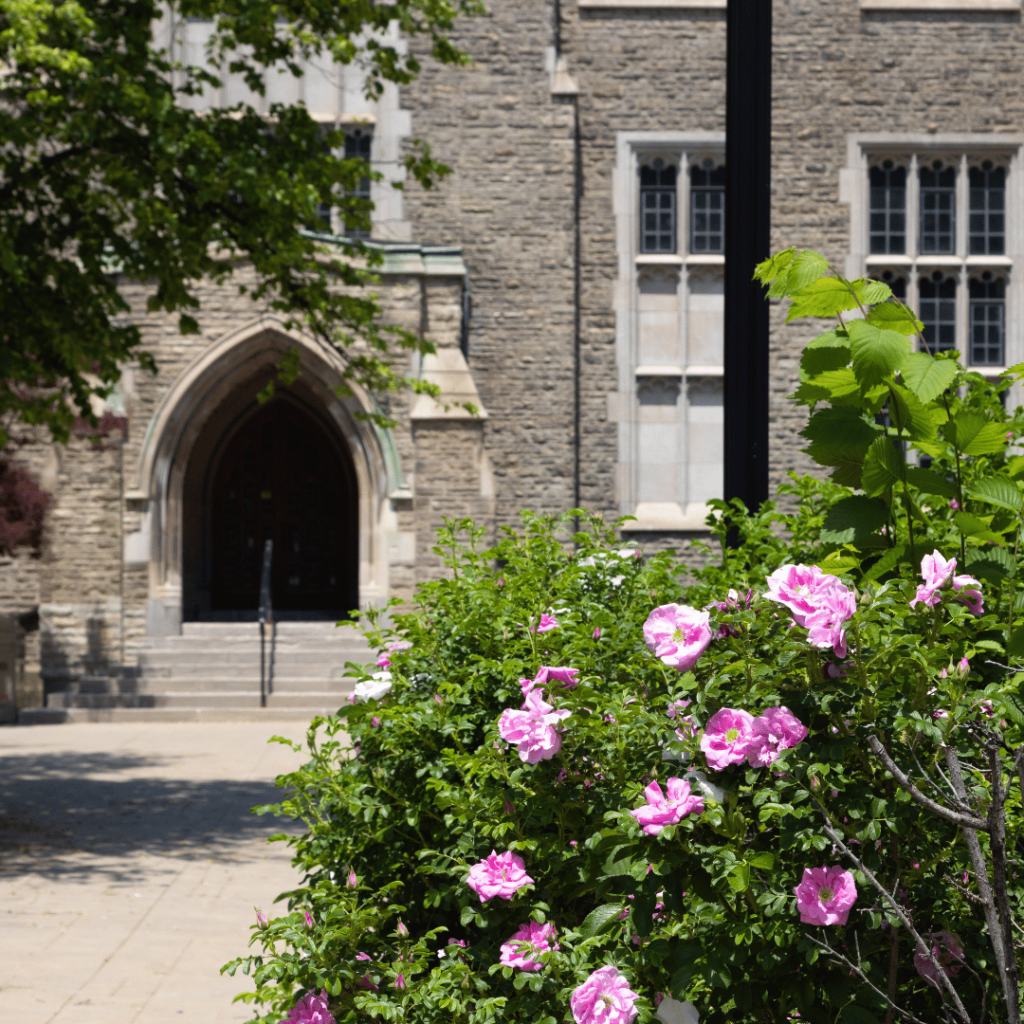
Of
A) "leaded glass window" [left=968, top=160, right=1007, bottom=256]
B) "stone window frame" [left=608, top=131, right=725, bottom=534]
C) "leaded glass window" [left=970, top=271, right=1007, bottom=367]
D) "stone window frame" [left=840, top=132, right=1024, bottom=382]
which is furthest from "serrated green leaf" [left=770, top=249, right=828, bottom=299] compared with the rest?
"leaded glass window" [left=968, top=160, right=1007, bottom=256]

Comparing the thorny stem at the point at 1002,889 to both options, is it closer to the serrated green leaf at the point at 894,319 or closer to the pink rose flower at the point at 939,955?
the pink rose flower at the point at 939,955

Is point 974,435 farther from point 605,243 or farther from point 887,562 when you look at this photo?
point 605,243

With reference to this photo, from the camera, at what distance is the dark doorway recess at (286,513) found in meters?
18.2

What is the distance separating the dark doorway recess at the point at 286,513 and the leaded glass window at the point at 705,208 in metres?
6.19

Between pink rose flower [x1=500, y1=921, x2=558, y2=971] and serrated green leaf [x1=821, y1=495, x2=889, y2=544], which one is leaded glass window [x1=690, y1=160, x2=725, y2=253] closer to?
serrated green leaf [x1=821, y1=495, x2=889, y2=544]

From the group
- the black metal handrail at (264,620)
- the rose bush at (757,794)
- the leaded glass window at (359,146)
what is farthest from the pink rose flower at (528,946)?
the leaded glass window at (359,146)

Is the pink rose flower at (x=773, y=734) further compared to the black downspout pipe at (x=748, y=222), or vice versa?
the black downspout pipe at (x=748, y=222)

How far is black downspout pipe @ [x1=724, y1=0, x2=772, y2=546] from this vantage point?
3.49m

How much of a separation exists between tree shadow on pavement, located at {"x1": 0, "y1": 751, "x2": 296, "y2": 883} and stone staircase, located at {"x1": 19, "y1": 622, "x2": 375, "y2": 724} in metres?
3.11

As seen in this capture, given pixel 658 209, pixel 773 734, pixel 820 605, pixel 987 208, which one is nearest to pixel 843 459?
pixel 820 605

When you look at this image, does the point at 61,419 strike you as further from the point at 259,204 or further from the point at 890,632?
the point at 890,632

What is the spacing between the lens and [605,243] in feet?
53.7

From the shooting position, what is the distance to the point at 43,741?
1234cm

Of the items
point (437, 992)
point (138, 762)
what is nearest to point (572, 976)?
point (437, 992)
